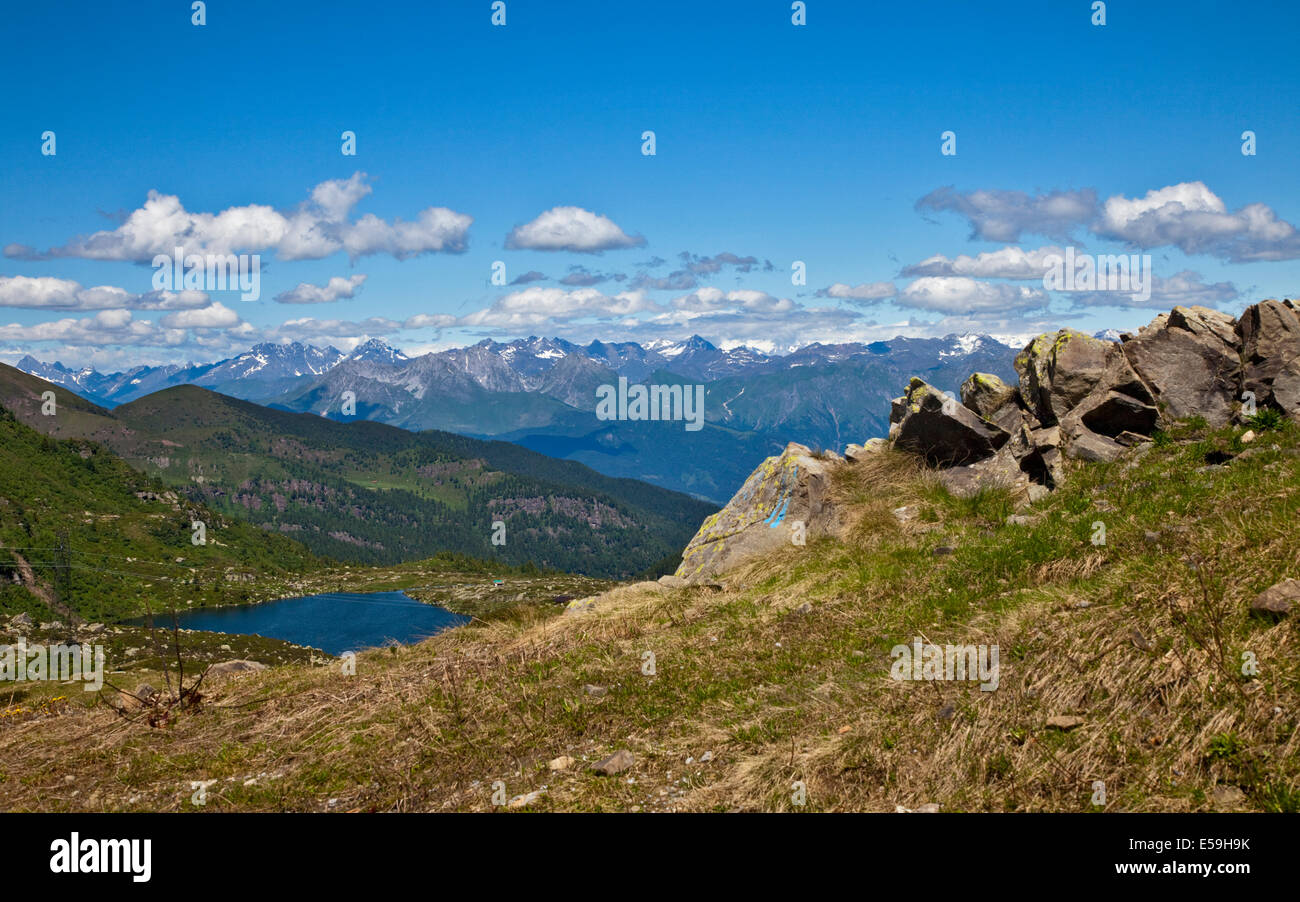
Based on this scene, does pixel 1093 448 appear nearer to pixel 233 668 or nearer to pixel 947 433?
pixel 947 433

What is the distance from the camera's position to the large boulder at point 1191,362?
1934 cm

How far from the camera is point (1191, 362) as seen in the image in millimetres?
19969

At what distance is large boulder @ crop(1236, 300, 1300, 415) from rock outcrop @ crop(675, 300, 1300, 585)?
3cm

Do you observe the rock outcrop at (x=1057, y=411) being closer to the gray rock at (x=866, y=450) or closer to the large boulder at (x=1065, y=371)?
the large boulder at (x=1065, y=371)

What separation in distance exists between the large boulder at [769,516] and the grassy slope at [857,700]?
421 centimetres

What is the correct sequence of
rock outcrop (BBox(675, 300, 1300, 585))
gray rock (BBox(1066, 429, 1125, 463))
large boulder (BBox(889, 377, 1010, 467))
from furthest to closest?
large boulder (BBox(889, 377, 1010, 467)) < rock outcrop (BBox(675, 300, 1300, 585)) < gray rock (BBox(1066, 429, 1125, 463))

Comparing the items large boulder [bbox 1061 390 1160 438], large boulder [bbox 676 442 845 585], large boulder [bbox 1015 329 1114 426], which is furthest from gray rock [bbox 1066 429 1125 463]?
large boulder [bbox 676 442 845 585]

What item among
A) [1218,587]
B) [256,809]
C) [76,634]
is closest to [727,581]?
[1218,587]

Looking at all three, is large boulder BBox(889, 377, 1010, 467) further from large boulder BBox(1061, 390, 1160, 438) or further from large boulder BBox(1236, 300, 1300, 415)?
large boulder BBox(1236, 300, 1300, 415)

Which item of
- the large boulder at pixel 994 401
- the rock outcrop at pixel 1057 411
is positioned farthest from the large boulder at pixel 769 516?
the large boulder at pixel 994 401

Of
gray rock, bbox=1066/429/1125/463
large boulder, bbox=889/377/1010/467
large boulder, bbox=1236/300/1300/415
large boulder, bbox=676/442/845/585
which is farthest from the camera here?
large boulder, bbox=889/377/1010/467

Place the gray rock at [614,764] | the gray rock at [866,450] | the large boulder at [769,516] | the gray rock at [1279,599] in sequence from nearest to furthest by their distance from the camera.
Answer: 1. the gray rock at [1279,599]
2. the gray rock at [614,764]
3. the large boulder at [769,516]
4. the gray rock at [866,450]

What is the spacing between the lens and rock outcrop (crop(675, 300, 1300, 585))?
62.3 feet

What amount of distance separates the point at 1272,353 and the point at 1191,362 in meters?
1.68
